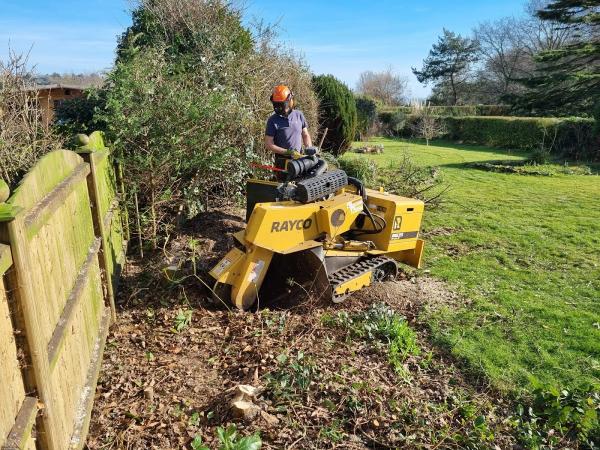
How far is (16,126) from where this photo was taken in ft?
16.6

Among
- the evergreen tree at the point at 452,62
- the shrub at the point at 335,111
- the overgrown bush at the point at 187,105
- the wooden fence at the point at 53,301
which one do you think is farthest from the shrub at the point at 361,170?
the evergreen tree at the point at 452,62

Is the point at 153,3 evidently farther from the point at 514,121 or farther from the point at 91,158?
the point at 514,121

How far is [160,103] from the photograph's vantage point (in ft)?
21.7

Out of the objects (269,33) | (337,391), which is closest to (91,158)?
(337,391)

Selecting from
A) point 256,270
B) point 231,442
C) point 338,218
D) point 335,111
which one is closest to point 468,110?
point 335,111

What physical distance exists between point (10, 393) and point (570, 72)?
30.8 m

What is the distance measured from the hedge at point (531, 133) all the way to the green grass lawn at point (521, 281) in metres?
9.94

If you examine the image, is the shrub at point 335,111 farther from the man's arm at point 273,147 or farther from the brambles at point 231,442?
the brambles at point 231,442

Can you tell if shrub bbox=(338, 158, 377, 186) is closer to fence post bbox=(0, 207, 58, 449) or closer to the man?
the man

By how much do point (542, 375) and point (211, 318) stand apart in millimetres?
2985

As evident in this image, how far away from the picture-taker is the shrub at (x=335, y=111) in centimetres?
1611

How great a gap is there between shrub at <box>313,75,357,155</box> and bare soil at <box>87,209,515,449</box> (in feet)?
37.8

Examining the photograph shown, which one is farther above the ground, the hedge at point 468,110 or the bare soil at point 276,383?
the hedge at point 468,110

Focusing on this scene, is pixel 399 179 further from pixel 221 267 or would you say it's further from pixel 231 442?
pixel 231 442
